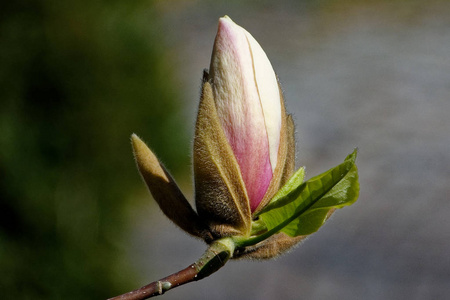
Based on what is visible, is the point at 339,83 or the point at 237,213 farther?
the point at 339,83

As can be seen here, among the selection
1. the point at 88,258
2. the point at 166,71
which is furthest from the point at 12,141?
the point at 166,71

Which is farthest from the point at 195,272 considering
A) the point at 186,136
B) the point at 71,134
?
the point at 186,136

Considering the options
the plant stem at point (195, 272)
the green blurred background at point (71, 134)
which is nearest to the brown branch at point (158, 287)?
the plant stem at point (195, 272)

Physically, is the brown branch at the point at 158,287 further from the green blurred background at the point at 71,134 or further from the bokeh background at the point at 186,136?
the green blurred background at the point at 71,134

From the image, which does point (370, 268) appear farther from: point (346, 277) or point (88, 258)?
point (88, 258)

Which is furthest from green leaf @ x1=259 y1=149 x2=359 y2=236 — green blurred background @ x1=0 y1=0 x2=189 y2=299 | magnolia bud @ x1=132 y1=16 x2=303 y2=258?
green blurred background @ x1=0 y1=0 x2=189 y2=299

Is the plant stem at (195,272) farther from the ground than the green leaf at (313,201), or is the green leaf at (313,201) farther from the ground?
the green leaf at (313,201)
